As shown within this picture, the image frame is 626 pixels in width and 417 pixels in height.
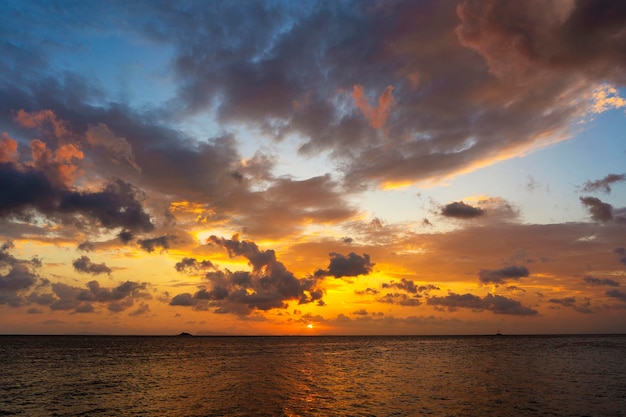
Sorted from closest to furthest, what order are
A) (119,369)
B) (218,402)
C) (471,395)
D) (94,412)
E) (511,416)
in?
(511,416)
(94,412)
(218,402)
(471,395)
(119,369)

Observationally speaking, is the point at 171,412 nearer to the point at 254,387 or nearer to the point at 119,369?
the point at 254,387

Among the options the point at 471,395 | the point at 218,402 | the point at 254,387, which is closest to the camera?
the point at 218,402

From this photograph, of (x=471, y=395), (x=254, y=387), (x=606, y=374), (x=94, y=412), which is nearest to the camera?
(x=94, y=412)

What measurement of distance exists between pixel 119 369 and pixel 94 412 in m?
53.5

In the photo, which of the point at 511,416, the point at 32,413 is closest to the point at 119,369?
the point at 32,413

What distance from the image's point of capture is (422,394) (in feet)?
196

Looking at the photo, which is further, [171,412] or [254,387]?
[254,387]

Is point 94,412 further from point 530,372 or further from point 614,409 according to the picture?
point 530,372

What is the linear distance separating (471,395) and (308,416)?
85.3 feet

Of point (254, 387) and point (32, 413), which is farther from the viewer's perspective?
point (254, 387)

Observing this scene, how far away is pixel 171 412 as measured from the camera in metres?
48.8

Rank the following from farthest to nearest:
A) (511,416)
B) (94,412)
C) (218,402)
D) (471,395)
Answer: (471,395) → (218,402) → (94,412) → (511,416)

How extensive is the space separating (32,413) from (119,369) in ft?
174

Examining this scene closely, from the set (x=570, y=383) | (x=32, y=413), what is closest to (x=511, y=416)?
(x=570, y=383)
